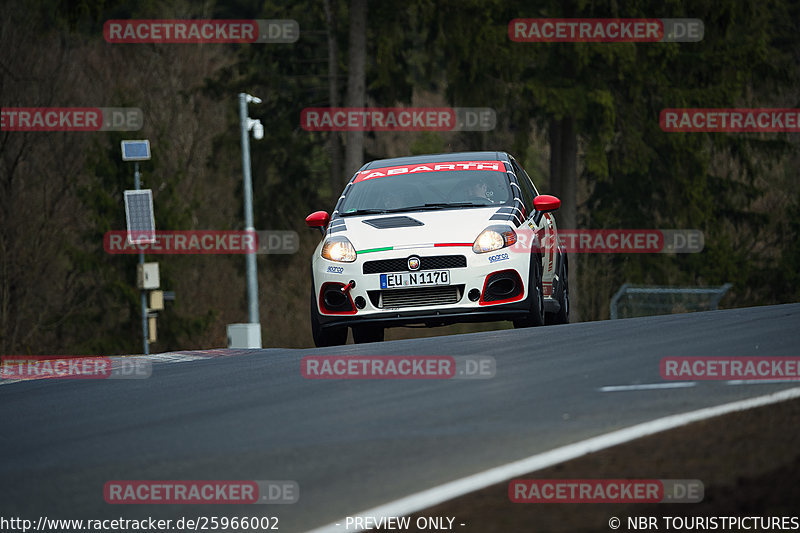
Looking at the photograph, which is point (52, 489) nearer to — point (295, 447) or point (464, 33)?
point (295, 447)

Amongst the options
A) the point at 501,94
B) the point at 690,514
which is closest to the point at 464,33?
the point at 501,94

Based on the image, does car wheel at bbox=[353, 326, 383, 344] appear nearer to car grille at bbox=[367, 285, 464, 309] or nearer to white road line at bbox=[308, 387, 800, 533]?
car grille at bbox=[367, 285, 464, 309]

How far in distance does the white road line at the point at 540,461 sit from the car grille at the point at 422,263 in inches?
187

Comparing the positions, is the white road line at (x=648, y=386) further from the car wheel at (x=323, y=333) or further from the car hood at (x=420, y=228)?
the car wheel at (x=323, y=333)

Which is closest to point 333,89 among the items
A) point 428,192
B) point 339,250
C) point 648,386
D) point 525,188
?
point 525,188

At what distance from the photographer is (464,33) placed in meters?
32.5

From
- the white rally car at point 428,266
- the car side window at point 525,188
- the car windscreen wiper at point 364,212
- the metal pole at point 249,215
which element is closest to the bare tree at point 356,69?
the metal pole at point 249,215

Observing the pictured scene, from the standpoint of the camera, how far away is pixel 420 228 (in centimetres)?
1203

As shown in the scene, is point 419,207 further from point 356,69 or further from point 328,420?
point 356,69

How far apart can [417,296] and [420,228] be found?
25.6 inches

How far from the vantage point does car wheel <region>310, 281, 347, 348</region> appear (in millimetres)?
12273

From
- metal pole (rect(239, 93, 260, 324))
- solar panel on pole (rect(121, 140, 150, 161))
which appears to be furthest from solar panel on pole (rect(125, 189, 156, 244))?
metal pole (rect(239, 93, 260, 324))

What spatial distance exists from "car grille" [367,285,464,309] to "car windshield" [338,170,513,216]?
115cm

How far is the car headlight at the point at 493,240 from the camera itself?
1191 centimetres
